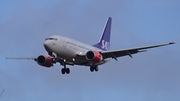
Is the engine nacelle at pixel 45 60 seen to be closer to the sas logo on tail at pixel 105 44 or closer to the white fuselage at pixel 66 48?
the white fuselage at pixel 66 48

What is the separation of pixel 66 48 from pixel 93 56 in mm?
3782

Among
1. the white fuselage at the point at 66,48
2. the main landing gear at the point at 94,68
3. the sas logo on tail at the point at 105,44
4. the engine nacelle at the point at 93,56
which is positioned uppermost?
the sas logo on tail at the point at 105,44

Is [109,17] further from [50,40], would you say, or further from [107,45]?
[50,40]

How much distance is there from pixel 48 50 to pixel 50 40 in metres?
1.25

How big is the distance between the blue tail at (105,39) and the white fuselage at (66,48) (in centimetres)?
886

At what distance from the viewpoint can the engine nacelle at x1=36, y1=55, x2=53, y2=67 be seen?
7806cm

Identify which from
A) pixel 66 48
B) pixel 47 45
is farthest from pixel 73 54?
pixel 47 45

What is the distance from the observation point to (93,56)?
7575 cm

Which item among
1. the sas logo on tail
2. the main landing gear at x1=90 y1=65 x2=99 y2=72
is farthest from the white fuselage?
the sas logo on tail

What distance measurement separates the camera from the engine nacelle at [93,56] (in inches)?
2975

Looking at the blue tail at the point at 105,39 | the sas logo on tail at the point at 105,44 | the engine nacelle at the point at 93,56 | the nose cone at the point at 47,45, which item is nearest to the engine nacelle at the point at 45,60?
the nose cone at the point at 47,45

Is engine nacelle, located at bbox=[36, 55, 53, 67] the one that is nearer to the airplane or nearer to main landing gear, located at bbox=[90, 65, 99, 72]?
the airplane

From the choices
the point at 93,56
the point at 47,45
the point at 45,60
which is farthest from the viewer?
the point at 45,60

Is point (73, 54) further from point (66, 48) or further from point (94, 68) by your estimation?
point (94, 68)
